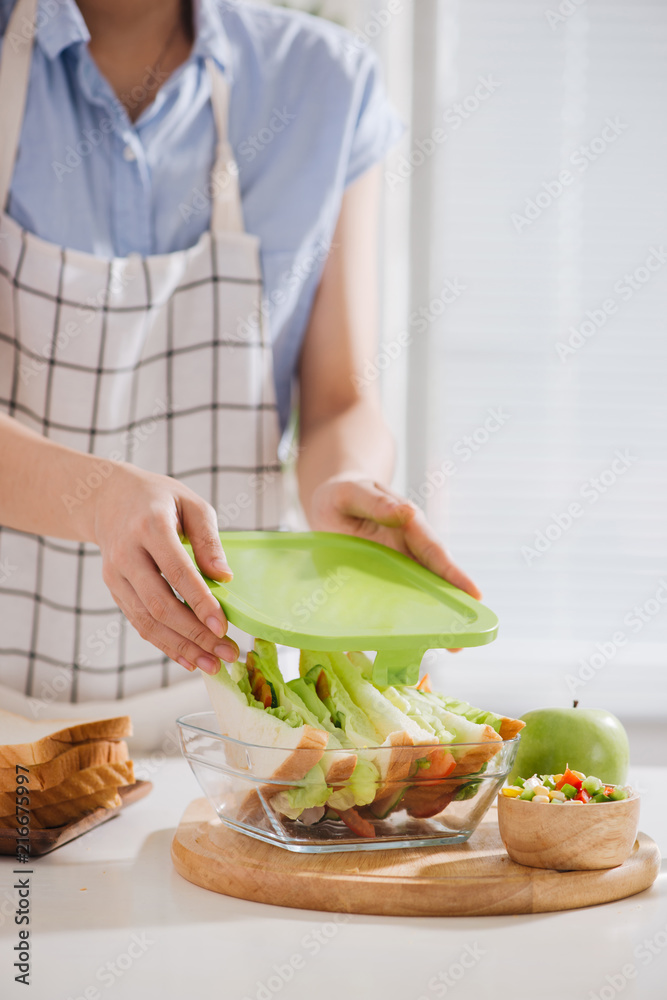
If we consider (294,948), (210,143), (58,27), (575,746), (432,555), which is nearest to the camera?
(294,948)

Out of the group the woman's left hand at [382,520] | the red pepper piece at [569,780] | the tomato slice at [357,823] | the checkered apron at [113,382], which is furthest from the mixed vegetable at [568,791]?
the checkered apron at [113,382]

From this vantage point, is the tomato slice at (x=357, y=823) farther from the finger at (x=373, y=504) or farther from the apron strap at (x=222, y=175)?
the apron strap at (x=222, y=175)

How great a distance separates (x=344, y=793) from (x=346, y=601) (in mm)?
173

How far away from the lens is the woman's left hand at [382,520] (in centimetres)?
90

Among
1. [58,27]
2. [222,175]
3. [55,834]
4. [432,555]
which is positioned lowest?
[55,834]

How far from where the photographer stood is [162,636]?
71 centimetres

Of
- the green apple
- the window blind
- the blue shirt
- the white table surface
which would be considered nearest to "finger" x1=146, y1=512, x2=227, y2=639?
the white table surface

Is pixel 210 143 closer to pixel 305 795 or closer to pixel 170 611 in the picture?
pixel 170 611

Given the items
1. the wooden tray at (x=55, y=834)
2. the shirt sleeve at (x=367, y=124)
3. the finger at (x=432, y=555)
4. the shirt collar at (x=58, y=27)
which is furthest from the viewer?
the shirt sleeve at (x=367, y=124)

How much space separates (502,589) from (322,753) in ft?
4.31

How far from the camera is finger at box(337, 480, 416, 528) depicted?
0.93 m

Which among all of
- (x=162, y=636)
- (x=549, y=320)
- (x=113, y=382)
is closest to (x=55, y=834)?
(x=162, y=636)

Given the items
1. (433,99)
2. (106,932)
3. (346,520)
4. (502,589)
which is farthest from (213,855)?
(433,99)

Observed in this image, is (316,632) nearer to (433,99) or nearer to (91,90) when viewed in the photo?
(91,90)
